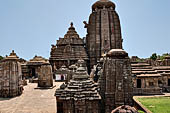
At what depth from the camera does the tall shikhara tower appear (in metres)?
33.1

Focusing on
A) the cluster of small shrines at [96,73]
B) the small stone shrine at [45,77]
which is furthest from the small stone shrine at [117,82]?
the small stone shrine at [45,77]

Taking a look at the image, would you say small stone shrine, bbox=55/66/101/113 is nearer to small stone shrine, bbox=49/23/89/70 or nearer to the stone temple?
the stone temple

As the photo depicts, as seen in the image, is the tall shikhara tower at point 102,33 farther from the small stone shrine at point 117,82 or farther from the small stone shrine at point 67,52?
the small stone shrine at point 117,82

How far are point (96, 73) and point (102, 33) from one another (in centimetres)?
1283

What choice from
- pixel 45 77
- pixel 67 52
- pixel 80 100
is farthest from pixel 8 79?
pixel 67 52

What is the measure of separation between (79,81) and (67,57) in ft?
77.9

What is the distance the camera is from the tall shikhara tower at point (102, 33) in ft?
109

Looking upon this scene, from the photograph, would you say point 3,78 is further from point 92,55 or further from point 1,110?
point 92,55

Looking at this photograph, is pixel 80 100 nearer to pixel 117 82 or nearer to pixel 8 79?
pixel 117 82

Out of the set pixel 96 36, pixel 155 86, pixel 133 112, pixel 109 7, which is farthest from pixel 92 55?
pixel 133 112

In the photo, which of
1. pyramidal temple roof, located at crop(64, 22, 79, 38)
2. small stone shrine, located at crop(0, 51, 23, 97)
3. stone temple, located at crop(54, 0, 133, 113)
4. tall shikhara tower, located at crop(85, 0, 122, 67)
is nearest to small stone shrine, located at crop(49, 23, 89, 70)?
pyramidal temple roof, located at crop(64, 22, 79, 38)

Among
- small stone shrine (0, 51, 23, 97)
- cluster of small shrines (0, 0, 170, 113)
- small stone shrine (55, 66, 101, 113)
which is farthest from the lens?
small stone shrine (0, 51, 23, 97)

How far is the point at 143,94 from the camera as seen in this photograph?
18.0m

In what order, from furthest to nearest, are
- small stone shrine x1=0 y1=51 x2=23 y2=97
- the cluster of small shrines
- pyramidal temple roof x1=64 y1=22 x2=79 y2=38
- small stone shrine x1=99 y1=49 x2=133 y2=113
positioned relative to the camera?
1. pyramidal temple roof x1=64 y1=22 x2=79 y2=38
2. small stone shrine x1=0 y1=51 x2=23 y2=97
3. small stone shrine x1=99 y1=49 x2=133 y2=113
4. the cluster of small shrines
